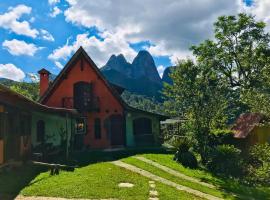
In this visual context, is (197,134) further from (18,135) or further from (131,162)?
(18,135)

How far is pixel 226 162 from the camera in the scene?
21281 mm

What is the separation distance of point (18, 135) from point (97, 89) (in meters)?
12.2

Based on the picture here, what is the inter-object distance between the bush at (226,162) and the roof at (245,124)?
19.2ft

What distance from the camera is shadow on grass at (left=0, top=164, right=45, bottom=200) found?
1131 cm

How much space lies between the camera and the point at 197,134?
77.2 feet

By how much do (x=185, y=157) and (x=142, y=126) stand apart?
10895 mm

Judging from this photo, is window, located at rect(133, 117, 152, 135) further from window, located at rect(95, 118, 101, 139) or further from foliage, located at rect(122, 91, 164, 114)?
foliage, located at rect(122, 91, 164, 114)

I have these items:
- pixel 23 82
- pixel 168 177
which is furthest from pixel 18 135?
pixel 23 82

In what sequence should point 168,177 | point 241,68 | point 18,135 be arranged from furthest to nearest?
point 241,68
point 18,135
point 168,177

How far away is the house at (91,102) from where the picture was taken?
28.5 metres

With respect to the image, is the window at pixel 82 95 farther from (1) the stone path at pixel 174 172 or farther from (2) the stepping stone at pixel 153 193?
(2) the stepping stone at pixel 153 193

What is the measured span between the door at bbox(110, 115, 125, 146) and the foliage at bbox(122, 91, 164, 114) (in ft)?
268

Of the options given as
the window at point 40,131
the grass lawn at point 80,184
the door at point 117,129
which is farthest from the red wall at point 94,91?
the grass lawn at point 80,184

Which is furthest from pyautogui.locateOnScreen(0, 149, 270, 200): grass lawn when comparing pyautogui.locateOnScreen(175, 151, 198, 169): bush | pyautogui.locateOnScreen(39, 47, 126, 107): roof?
pyautogui.locateOnScreen(39, 47, 126, 107): roof
